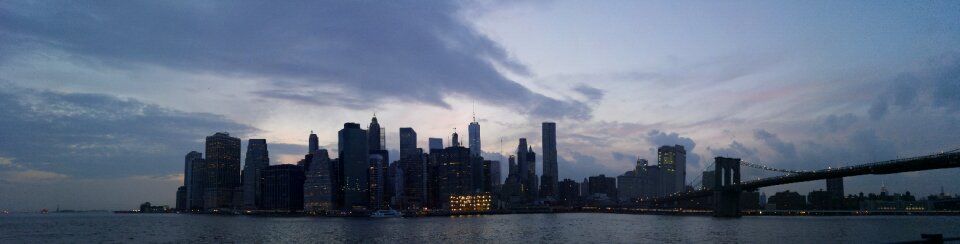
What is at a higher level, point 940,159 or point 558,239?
point 940,159

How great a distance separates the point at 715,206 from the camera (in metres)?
135

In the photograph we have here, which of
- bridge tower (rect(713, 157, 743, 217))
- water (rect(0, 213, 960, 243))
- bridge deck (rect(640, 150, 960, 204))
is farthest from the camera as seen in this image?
bridge tower (rect(713, 157, 743, 217))

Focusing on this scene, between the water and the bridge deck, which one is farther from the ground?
the bridge deck

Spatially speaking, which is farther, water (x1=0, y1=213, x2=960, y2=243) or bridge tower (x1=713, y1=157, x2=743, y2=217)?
bridge tower (x1=713, y1=157, x2=743, y2=217)

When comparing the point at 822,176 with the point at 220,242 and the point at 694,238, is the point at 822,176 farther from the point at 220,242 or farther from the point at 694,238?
the point at 220,242

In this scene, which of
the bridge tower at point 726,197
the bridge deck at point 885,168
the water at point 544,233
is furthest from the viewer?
the bridge tower at point 726,197

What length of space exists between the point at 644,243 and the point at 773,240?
44.2 feet

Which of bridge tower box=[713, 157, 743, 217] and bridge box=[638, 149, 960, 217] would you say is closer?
bridge box=[638, 149, 960, 217]

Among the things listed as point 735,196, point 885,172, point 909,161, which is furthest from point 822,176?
point 735,196

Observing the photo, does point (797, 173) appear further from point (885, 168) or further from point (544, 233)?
point (544, 233)

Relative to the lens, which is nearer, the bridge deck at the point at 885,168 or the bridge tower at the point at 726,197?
the bridge deck at the point at 885,168

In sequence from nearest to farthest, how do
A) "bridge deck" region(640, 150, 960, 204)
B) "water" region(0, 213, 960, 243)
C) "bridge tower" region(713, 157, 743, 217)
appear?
"water" region(0, 213, 960, 243) → "bridge deck" region(640, 150, 960, 204) → "bridge tower" region(713, 157, 743, 217)

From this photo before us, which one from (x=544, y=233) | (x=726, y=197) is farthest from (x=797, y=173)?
(x=544, y=233)

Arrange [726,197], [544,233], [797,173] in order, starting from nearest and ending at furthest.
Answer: [544,233] < [797,173] < [726,197]
